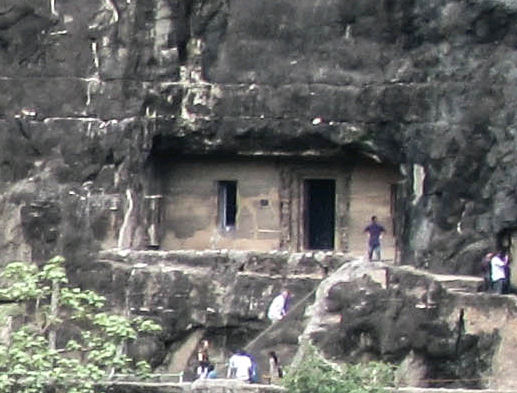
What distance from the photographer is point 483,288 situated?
40062 mm

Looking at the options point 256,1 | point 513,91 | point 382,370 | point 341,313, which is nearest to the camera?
point 382,370

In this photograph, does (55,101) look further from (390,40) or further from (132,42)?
(390,40)

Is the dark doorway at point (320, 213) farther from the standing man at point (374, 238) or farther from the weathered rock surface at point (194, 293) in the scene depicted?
the weathered rock surface at point (194, 293)

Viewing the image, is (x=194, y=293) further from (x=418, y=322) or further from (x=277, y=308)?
(x=418, y=322)

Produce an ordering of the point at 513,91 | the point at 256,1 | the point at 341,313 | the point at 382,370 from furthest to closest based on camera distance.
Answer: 1. the point at 256,1
2. the point at 513,91
3. the point at 341,313
4. the point at 382,370

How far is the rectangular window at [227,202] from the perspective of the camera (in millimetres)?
45406

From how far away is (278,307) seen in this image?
4075cm

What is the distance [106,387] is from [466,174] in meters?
8.58

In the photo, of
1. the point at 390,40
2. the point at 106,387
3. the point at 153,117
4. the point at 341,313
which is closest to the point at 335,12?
the point at 390,40

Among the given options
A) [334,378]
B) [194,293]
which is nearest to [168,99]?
[194,293]

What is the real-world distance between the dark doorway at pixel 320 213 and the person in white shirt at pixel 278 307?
3937 millimetres

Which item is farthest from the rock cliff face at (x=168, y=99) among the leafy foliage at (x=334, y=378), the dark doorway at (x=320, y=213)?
the leafy foliage at (x=334, y=378)

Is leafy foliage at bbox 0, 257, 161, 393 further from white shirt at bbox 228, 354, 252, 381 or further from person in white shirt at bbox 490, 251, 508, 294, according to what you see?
person in white shirt at bbox 490, 251, 508, 294

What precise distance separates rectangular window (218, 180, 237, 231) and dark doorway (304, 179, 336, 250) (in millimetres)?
1427
